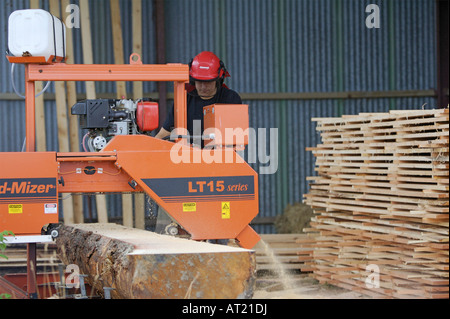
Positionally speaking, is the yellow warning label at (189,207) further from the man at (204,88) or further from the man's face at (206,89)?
the man's face at (206,89)

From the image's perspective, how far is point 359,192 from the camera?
711 cm

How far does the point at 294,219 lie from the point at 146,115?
509cm

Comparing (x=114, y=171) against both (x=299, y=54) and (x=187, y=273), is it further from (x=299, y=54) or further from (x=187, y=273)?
(x=299, y=54)

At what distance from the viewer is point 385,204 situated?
658 cm

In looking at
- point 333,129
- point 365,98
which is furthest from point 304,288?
point 365,98

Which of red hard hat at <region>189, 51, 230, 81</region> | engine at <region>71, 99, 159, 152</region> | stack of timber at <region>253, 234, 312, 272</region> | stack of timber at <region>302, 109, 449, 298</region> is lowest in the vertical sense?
stack of timber at <region>253, 234, 312, 272</region>

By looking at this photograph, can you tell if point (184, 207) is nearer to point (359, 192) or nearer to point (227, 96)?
point (227, 96)

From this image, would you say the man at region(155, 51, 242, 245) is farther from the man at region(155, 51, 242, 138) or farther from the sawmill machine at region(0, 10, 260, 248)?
the sawmill machine at region(0, 10, 260, 248)

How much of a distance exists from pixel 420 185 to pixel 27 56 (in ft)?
11.8

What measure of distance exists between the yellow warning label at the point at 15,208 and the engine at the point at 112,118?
701 mm

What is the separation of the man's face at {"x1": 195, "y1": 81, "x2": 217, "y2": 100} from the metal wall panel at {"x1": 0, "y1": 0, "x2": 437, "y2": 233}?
13.6 ft

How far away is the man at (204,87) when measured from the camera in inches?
223

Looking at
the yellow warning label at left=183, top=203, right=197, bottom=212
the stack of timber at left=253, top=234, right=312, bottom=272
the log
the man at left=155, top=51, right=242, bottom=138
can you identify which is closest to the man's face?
the man at left=155, top=51, right=242, bottom=138

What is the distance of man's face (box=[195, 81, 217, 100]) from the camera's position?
582cm
